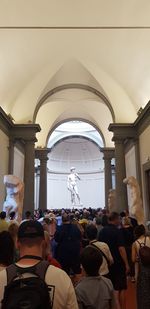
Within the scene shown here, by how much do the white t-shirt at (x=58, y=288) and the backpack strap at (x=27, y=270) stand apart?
→ 0.03 meters

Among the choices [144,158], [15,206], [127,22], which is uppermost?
[127,22]

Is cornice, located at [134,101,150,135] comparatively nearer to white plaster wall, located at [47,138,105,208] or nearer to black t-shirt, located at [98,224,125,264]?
black t-shirt, located at [98,224,125,264]

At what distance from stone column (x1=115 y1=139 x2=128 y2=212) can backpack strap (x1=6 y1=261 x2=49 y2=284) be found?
11590 mm

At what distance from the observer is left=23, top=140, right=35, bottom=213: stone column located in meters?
13.1

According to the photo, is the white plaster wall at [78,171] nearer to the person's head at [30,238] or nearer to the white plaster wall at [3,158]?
the white plaster wall at [3,158]

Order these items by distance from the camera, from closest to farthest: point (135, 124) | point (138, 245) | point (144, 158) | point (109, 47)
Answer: point (138, 245)
point (109, 47)
point (144, 158)
point (135, 124)

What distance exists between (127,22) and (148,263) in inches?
305

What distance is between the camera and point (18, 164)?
13938 mm

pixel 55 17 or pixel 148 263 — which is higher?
pixel 55 17

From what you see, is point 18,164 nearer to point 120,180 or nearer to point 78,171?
point 120,180

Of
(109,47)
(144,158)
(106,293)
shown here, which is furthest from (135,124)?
(106,293)

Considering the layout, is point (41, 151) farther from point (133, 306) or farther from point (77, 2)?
point (133, 306)

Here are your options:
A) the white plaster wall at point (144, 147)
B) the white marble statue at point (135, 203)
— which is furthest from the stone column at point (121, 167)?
the white marble statue at point (135, 203)

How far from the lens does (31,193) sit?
1323 cm
